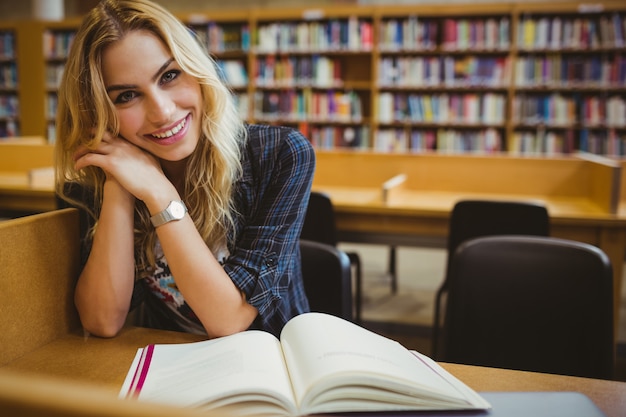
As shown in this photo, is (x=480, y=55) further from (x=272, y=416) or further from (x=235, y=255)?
(x=272, y=416)

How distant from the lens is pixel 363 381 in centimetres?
64

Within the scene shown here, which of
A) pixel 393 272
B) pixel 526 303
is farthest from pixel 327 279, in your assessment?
pixel 393 272

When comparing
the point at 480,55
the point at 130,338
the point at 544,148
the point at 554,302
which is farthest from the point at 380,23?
the point at 130,338

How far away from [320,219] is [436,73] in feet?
11.5

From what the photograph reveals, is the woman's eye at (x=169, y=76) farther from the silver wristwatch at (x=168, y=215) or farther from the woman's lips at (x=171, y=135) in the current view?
the silver wristwatch at (x=168, y=215)

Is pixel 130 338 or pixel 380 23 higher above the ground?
pixel 380 23

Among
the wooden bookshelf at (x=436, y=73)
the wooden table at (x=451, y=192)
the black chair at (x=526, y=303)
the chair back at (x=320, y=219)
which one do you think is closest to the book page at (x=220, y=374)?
the black chair at (x=526, y=303)

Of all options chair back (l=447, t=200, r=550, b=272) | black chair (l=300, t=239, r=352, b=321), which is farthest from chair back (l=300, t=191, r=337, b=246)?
black chair (l=300, t=239, r=352, b=321)

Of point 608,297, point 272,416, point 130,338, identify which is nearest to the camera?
point 272,416

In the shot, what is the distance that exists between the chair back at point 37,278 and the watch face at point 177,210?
0.18 meters

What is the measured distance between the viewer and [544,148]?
5.27m

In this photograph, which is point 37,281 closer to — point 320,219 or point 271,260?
point 271,260

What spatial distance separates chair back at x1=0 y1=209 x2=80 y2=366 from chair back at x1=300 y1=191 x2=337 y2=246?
1382mm

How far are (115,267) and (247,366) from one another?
1.39 ft
